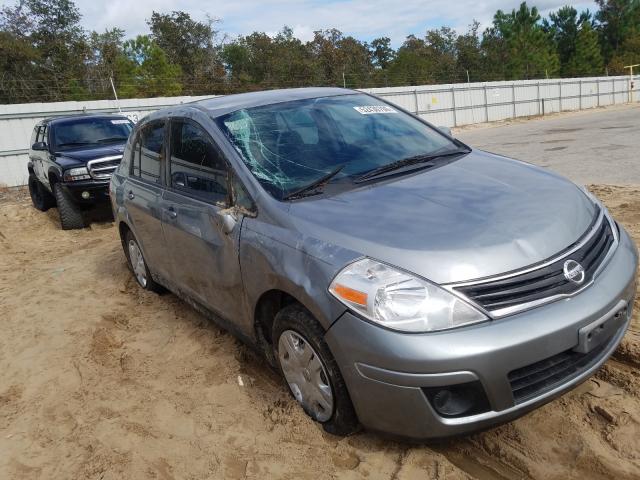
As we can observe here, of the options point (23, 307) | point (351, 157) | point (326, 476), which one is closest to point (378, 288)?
point (326, 476)

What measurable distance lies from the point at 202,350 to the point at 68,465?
1226mm

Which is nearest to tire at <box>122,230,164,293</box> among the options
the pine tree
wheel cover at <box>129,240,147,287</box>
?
wheel cover at <box>129,240,147,287</box>

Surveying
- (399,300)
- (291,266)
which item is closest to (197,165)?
(291,266)

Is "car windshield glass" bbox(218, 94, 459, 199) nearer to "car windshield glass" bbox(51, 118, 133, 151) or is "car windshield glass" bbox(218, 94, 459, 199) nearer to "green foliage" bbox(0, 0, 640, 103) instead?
"car windshield glass" bbox(51, 118, 133, 151)

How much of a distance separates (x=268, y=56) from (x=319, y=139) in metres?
47.7

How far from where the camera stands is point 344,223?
8.11 ft

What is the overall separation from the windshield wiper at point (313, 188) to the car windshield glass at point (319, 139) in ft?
0.07

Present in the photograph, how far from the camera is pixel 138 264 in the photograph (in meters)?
5.06

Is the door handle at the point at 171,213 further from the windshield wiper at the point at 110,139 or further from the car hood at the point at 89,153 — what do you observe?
the windshield wiper at the point at 110,139

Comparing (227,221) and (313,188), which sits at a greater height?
(313,188)

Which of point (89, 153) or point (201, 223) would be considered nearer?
point (201, 223)

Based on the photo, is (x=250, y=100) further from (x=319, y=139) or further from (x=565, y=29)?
(x=565, y=29)

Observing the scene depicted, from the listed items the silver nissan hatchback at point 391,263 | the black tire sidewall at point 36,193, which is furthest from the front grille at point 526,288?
the black tire sidewall at point 36,193

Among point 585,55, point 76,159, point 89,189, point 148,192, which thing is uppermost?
point 585,55
